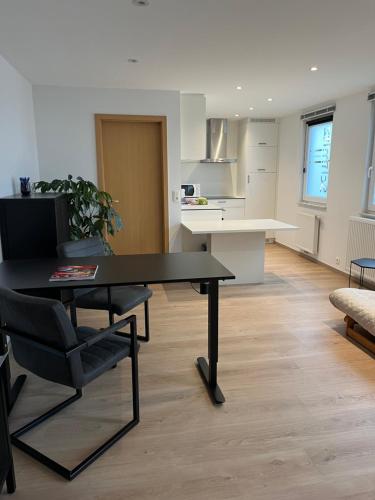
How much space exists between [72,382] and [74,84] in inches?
144

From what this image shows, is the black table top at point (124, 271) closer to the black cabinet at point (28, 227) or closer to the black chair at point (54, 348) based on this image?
the black chair at point (54, 348)

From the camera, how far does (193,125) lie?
489 centimetres

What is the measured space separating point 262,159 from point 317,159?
125 centimetres

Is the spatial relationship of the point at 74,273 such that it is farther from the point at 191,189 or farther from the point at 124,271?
the point at 191,189

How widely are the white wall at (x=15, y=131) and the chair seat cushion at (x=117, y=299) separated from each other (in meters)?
1.22

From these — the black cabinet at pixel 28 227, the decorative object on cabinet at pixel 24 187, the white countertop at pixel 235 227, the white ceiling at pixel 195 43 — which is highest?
the white ceiling at pixel 195 43

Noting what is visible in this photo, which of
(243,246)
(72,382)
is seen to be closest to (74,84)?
(243,246)

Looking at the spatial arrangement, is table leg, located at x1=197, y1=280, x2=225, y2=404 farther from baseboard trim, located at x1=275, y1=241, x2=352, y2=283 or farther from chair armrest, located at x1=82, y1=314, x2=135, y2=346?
baseboard trim, located at x1=275, y1=241, x2=352, y2=283

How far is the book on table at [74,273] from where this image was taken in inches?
82.0

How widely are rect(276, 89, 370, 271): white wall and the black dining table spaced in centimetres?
311

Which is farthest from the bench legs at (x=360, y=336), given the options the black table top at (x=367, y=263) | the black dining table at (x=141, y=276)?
the black dining table at (x=141, y=276)

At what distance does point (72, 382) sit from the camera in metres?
1.66

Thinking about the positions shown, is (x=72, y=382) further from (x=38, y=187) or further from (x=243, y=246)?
(x=243, y=246)

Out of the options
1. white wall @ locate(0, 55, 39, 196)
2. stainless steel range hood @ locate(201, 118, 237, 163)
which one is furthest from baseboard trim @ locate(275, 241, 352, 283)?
white wall @ locate(0, 55, 39, 196)
